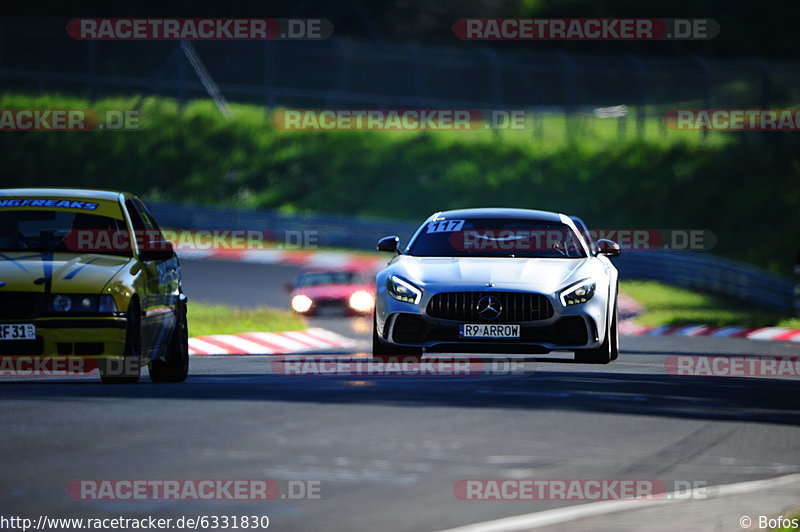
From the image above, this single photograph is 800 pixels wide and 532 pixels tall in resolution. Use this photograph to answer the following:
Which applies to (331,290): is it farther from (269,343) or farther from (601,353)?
(601,353)

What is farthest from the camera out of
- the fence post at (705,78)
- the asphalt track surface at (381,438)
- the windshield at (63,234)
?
the fence post at (705,78)

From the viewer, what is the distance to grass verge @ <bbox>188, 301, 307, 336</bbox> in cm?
2447

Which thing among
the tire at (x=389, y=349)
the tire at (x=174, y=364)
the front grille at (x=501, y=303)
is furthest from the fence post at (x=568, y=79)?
the tire at (x=174, y=364)

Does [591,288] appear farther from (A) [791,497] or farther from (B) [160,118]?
(B) [160,118]

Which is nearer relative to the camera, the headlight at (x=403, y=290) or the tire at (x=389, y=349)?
the headlight at (x=403, y=290)

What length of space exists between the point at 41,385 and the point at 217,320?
12.6 meters

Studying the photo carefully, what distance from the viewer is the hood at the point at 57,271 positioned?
12766 mm

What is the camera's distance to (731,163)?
49750 mm

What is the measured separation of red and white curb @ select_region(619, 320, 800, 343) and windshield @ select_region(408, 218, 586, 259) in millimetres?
10571

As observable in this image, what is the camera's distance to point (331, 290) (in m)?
31.0

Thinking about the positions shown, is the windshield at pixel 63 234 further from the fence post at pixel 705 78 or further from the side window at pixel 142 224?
the fence post at pixel 705 78

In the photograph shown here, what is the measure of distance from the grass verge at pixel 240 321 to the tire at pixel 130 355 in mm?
9792

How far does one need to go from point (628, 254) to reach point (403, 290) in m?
25.7

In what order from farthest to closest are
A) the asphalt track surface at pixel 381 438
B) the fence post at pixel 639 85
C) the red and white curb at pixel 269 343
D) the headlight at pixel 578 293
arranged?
1. the fence post at pixel 639 85
2. the red and white curb at pixel 269 343
3. the headlight at pixel 578 293
4. the asphalt track surface at pixel 381 438
